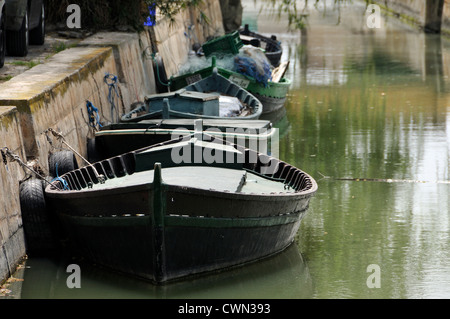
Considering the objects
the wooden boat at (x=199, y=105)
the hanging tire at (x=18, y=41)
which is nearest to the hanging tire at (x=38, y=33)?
the hanging tire at (x=18, y=41)

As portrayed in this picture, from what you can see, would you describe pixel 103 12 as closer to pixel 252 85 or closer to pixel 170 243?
pixel 252 85

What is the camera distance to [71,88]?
12.8 metres

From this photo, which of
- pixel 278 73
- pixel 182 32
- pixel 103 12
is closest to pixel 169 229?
pixel 103 12

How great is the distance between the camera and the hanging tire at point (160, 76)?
20.0 meters

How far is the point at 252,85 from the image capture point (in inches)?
778

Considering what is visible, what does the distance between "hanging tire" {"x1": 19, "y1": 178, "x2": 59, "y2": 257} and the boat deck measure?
67 centimetres

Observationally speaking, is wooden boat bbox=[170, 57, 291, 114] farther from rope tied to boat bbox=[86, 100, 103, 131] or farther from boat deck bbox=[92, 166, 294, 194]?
boat deck bbox=[92, 166, 294, 194]

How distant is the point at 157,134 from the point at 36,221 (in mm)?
2949

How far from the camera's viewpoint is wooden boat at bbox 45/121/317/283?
8883 millimetres

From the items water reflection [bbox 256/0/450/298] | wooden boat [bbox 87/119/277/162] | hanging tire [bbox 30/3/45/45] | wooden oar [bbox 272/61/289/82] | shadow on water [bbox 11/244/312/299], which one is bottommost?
water reflection [bbox 256/0/450/298]

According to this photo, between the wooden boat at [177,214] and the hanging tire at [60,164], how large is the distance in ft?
1.02

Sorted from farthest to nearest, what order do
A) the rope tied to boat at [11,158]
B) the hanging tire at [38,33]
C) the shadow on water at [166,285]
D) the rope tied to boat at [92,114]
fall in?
the hanging tire at [38,33] → the rope tied to boat at [92,114] → the rope tied to boat at [11,158] → the shadow on water at [166,285]

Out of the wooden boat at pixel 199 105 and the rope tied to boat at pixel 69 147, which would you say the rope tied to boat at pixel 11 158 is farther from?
the wooden boat at pixel 199 105

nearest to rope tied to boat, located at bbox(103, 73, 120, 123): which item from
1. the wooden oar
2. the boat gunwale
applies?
the boat gunwale
